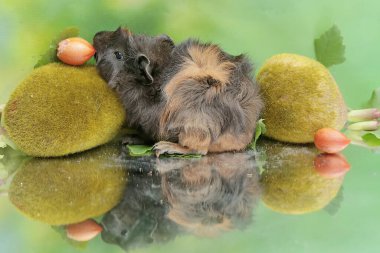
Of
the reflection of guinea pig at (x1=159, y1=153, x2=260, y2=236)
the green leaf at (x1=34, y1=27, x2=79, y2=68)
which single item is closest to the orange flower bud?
the green leaf at (x1=34, y1=27, x2=79, y2=68)

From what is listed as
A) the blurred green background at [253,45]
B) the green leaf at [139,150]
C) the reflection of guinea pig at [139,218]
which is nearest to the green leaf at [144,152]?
the green leaf at [139,150]

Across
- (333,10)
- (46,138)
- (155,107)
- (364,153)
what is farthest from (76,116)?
(333,10)

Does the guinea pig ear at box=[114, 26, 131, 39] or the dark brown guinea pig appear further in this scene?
the guinea pig ear at box=[114, 26, 131, 39]

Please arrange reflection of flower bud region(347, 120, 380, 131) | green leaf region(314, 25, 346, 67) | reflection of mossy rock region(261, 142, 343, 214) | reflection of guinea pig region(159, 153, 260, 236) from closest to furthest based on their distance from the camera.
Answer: reflection of guinea pig region(159, 153, 260, 236) → reflection of mossy rock region(261, 142, 343, 214) → reflection of flower bud region(347, 120, 380, 131) → green leaf region(314, 25, 346, 67)

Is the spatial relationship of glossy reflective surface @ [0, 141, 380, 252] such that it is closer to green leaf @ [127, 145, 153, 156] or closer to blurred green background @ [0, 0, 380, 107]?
green leaf @ [127, 145, 153, 156]

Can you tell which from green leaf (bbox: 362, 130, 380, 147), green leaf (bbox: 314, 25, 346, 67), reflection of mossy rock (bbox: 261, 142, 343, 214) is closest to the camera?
reflection of mossy rock (bbox: 261, 142, 343, 214)

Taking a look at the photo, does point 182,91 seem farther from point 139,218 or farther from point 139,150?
point 139,218

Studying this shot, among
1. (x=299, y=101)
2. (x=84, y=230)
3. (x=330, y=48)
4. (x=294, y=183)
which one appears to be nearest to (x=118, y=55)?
(x=299, y=101)
